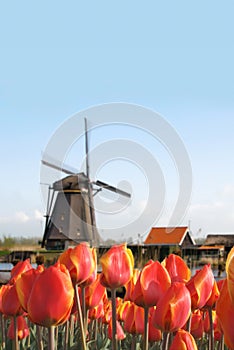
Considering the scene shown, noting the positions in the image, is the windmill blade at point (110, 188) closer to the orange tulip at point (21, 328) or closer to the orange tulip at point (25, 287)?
the orange tulip at point (21, 328)

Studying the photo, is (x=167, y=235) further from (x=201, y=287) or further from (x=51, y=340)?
(x=51, y=340)

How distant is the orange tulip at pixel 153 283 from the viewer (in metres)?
1.34

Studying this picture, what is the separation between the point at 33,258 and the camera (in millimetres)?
24344

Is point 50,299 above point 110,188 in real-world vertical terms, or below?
below

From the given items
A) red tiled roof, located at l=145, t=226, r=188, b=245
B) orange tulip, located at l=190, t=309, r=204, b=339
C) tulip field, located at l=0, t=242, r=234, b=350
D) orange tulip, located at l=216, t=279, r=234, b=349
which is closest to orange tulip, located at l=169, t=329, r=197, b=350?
tulip field, located at l=0, t=242, r=234, b=350

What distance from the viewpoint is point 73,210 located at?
25000 millimetres

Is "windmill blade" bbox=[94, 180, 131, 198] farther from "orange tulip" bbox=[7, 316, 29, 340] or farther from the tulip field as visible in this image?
the tulip field

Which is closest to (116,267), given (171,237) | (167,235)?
(171,237)

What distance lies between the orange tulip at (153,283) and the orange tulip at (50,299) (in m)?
0.24

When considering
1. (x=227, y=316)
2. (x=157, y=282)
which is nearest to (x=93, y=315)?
(x=157, y=282)

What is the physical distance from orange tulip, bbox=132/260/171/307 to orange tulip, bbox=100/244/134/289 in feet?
0.45

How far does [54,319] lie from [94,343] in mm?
960

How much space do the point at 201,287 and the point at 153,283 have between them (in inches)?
5.4

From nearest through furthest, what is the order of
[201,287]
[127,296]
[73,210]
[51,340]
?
[51,340], [201,287], [127,296], [73,210]
